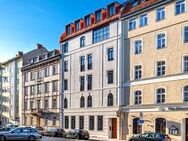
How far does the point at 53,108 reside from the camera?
54.7 m

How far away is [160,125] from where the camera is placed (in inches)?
1399

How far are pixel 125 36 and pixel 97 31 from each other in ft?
19.6

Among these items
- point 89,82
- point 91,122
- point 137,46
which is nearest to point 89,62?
point 89,82

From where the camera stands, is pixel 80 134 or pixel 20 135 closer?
pixel 20 135

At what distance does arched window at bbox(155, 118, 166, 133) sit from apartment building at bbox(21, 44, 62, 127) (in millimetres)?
20368

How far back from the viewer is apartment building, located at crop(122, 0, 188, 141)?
33.8m

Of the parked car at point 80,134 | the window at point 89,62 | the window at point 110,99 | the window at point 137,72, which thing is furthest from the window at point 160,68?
the window at point 89,62

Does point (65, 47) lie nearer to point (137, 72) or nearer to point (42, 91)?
point (42, 91)

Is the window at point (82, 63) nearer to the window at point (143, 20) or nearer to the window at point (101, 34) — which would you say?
the window at point (101, 34)

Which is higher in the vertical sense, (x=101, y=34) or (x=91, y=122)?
(x=101, y=34)

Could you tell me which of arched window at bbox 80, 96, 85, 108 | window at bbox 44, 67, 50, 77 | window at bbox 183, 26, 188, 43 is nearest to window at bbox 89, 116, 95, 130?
arched window at bbox 80, 96, 85, 108

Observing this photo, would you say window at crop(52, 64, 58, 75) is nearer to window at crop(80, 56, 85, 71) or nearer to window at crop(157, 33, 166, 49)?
window at crop(80, 56, 85, 71)

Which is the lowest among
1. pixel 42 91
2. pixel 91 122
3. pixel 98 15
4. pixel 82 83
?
pixel 91 122

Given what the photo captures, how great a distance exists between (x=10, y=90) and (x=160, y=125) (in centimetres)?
4608
